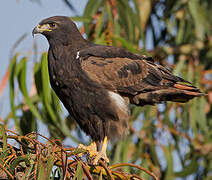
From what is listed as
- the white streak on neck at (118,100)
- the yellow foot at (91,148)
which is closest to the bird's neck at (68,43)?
the white streak on neck at (118,100)

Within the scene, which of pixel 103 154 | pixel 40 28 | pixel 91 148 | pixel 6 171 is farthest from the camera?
pixel 40 28

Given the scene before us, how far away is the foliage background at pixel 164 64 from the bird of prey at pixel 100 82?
88 centimetres

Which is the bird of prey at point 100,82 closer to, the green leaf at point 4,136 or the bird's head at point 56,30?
the bird's head at point 56,30

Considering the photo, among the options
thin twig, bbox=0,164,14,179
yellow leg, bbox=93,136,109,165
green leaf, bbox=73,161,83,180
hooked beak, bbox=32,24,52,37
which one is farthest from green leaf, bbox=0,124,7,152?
hooked beak, bbox=32,24,52,37

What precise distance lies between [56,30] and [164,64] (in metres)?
2.68

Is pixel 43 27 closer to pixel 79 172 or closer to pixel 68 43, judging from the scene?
pixel 68 43

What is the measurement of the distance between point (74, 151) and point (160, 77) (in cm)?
200

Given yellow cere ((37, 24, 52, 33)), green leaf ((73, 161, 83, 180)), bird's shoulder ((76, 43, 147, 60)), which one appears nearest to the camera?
green leaf ((73, 161, 83, 180))

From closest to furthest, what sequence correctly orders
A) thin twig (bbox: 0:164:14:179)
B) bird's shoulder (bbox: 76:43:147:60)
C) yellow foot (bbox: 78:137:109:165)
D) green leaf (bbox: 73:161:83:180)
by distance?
1. thin twig (bbox: 0:164:14:179)
2. green leaf (bbox: 73:161:83:180)
3. yellow foot (bbox: 78:137:109:165)
4. bird's shoulder (bbox: 76:43:147:60)

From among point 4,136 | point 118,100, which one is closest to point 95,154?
point 118,100

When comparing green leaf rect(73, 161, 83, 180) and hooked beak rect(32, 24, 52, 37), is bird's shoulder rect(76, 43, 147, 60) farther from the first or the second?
green leaf rect(73, 161, 83, 180)

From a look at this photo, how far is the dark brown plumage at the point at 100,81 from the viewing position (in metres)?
4.02

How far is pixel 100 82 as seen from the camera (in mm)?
4066

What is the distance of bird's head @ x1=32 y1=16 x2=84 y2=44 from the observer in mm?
4266
